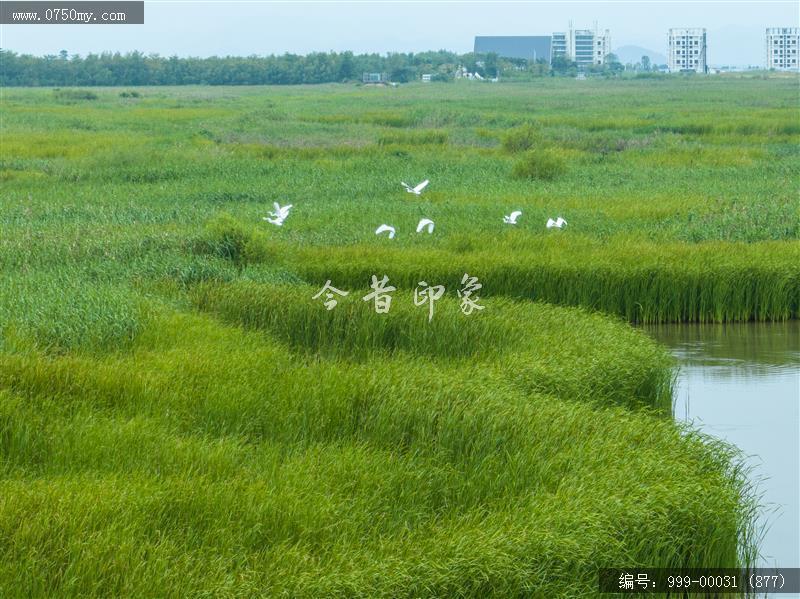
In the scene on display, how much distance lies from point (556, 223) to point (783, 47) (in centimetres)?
17288

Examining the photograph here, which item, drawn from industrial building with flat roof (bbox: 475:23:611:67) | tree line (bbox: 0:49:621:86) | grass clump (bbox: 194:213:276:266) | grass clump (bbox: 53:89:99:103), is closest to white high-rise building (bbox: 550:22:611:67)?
industrial building with flat roof (bbox: 475:23:611:67)

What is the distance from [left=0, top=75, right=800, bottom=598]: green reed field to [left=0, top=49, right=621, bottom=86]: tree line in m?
69.1

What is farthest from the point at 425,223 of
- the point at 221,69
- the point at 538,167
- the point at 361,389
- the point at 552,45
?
the point at 552,45

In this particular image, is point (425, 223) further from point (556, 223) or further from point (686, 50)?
point (686, 50)

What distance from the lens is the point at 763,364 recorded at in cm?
1134

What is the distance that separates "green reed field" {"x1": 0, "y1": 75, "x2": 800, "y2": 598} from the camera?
5480mm

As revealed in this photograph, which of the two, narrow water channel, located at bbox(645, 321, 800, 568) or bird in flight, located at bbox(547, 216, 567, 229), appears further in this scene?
bird in flight, located at bbox(547, 216, 567, 229)

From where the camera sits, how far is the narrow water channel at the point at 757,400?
738 centimetres

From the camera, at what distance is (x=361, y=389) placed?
7.78 meters

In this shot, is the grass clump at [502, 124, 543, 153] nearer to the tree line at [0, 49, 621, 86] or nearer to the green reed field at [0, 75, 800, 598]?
the green reed field at [0, 75, 800, 598]

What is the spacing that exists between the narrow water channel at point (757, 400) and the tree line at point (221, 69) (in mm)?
77289

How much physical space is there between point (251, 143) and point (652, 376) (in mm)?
21088

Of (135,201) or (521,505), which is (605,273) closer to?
(521,505)

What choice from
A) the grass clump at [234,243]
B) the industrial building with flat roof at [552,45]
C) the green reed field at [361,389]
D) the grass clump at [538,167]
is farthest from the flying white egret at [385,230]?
the industrial building with flat roof at [552,45]
